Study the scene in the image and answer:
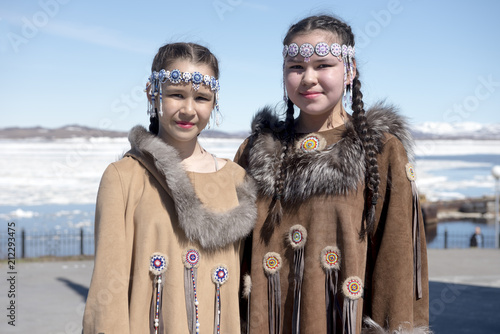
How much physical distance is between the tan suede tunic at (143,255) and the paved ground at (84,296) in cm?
419

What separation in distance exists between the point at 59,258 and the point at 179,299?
29.7ft

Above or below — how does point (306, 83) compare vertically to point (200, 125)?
above

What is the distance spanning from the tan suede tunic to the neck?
52cm

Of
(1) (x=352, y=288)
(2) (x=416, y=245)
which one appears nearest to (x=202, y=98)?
(1) (x=352, y=288)

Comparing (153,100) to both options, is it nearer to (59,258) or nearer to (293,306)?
(293,306)

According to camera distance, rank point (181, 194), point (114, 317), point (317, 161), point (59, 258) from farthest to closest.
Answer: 1. point (59, 258)
2. point (317, 161)
3. point (181, 194)
4. point (114, 317)

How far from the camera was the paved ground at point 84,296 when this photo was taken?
627cm

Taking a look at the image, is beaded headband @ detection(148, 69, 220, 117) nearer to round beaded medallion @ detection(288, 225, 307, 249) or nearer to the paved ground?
round beaded medallion @ detection(288, 225, 307, 249)

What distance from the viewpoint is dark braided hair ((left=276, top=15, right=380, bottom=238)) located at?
7.88 ft

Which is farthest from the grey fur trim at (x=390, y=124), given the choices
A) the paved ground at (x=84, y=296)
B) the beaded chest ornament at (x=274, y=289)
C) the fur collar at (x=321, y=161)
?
the paved ground at (x=84, y=296)

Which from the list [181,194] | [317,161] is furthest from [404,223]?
[181,194]

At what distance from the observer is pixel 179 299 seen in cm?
233

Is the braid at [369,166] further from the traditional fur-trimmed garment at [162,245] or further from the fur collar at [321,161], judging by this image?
the traditional fur-trimmed garment at [162,245]

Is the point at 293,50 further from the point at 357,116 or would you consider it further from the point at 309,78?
the point at 357,116
